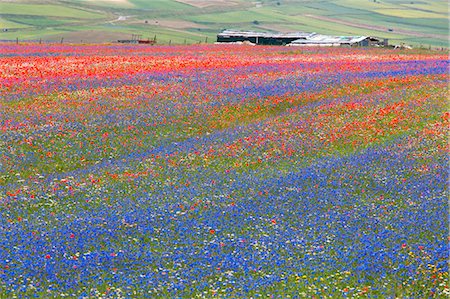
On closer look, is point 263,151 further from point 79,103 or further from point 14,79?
point 14,79

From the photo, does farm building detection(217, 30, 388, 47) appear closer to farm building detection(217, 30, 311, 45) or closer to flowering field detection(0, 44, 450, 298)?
farm building detection(217, 30, 311, 45)

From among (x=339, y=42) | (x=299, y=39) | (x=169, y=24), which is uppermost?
(x=169, y=24)

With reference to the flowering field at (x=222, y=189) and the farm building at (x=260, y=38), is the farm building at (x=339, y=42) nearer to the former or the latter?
the farm building at (x=260, y=38)

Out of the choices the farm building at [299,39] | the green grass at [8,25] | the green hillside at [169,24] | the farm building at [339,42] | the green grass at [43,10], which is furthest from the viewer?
the green grass at [43,10]

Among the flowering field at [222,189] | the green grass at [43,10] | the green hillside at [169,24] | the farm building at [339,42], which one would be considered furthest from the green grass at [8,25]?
the flowering field at [222,189]

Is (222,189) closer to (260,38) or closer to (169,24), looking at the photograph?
(260,38)

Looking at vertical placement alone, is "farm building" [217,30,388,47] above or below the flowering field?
above

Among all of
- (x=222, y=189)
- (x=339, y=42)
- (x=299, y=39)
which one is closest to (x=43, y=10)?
(x=299, y=39)

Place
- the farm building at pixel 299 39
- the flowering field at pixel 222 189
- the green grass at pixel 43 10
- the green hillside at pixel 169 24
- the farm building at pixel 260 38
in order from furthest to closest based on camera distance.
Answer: the green grass at pixel 43 10 < the green hillside at pixel 169 24 < the farm building at pixel 260 38 < the farm building at pixel 299 39 < the flowering field at pixel 222 189

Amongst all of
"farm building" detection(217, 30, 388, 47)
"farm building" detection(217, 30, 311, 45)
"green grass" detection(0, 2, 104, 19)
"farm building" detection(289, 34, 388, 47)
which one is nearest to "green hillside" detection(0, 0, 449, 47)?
"green grass" detection(0, 2, 104, 19)

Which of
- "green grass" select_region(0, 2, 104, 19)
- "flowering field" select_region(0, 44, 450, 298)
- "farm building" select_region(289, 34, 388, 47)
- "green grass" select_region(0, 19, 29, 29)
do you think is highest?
"green grass" select_region(0, 2, 104, 19)
